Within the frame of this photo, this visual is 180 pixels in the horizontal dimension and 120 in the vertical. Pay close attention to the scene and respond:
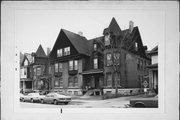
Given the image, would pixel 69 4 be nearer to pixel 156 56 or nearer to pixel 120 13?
pixel 120 13

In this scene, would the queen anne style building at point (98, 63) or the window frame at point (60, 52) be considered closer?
the queen anne style building at point (98, 63)

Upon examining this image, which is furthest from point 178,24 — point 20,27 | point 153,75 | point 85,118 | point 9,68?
point 9,68

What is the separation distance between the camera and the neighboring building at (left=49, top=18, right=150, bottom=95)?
3377 millimetres

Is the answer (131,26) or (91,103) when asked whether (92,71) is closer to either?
(91,103)

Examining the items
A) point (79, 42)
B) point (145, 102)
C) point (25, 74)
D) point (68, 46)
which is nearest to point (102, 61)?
point (79, 42)

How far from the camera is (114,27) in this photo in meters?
3.38

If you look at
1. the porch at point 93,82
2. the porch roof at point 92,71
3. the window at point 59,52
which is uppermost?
the window at point 59,52

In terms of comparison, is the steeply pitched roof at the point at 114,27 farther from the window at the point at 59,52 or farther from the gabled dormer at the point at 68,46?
the window at the point at 59,52

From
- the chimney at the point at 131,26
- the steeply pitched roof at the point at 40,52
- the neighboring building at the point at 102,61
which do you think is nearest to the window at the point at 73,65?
the neighboring building at the point at 102,61

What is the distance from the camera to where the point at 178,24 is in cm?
336

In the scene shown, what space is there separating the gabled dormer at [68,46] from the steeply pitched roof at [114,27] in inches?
17.2

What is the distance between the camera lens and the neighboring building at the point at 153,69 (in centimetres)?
334

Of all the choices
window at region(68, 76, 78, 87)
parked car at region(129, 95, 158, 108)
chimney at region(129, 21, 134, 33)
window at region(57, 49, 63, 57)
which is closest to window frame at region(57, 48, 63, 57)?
window at region(57, 49, 63, 57)

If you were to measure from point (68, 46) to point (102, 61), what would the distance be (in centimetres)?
60
